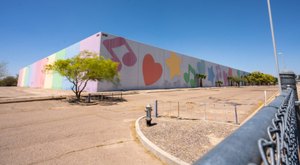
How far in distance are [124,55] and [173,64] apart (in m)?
17.6

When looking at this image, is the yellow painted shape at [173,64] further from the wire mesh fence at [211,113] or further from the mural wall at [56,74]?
the wire mesh fence at [211,113]

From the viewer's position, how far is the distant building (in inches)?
1203

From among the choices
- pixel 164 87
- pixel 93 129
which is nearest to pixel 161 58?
pixel 164 87

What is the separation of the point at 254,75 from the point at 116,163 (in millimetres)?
122140

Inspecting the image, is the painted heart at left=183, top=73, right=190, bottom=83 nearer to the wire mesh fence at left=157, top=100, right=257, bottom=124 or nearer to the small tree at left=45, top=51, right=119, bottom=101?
the small tree at left=45, top=51, right=119, bottom=101

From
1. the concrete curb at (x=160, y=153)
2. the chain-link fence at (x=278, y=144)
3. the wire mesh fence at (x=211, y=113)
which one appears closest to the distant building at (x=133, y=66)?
the wire mesh fence at (x=211, y=113)

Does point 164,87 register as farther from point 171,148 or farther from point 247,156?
point 247,156

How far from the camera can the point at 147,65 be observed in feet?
123

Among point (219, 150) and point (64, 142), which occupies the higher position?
point (219, 150)

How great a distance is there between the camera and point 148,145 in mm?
5027

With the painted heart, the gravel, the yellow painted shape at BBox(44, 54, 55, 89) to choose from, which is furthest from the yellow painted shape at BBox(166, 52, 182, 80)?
the gravel

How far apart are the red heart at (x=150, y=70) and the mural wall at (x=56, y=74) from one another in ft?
39.9

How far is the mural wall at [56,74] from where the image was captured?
2994cm

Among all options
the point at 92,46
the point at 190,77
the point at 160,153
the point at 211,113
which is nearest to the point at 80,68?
the point at 211,113
